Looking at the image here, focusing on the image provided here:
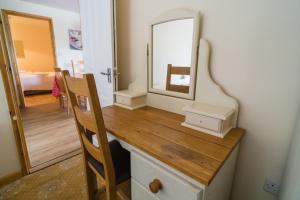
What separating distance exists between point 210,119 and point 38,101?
4.54 metres

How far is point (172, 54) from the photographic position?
1.29m

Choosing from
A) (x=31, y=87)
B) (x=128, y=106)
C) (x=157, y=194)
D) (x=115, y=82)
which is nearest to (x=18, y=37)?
(x=31, y=87)

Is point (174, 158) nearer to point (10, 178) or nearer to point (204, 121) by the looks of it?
point (204, 121)

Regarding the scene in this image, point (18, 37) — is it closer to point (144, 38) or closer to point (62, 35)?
point (62, 35)

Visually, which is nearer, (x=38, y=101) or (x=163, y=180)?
(x=163, y=180)

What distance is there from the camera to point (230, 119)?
1.01 metres

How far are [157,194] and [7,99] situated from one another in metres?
1.59

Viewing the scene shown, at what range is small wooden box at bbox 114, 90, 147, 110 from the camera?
141 cm

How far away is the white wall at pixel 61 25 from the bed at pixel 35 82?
2.44ft

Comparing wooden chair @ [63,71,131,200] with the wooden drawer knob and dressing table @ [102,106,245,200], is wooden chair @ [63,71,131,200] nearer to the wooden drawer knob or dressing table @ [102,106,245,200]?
dressing table @ [102,106,245,200]

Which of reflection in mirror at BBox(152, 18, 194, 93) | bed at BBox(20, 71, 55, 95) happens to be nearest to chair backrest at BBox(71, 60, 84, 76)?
bed at BBox(20, 71, 55, 95)

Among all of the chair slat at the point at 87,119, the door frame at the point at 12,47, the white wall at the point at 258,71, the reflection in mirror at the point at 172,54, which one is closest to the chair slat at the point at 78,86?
the chair slat at the point at 87,119

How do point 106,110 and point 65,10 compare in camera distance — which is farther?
point 65,10

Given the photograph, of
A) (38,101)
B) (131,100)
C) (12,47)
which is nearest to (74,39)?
(12,47)
